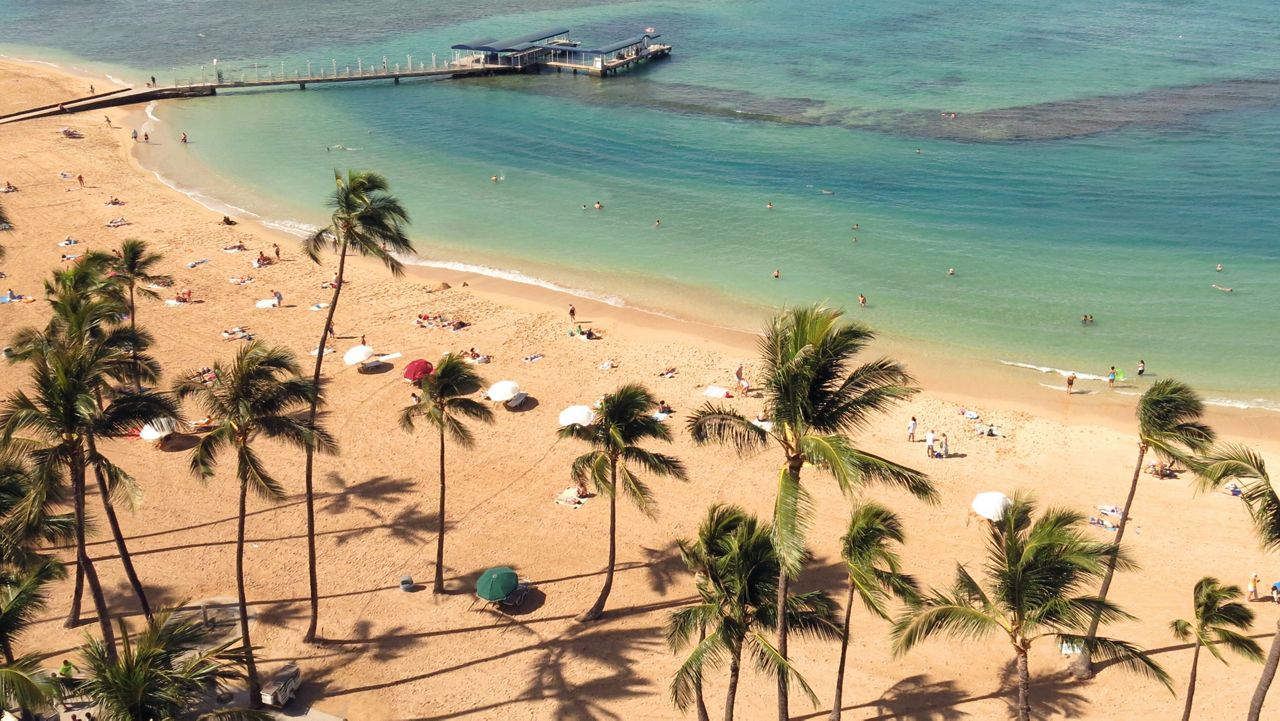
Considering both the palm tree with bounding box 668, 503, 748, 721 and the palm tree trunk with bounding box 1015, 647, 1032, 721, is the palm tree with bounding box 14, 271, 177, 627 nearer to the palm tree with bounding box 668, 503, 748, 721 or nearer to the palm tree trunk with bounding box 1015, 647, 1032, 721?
the palm tree with bounding box 668, 503, 748, 721

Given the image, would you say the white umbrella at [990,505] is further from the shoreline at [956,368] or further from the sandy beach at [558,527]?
the shoreline at [956,368]

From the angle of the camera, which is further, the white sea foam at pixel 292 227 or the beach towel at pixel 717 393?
the white sea foam at pixel 292 227

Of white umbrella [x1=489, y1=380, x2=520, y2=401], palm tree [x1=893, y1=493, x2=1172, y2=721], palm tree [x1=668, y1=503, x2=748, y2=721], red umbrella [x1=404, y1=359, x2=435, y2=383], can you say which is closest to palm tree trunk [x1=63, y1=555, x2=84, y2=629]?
red umbrella [x1=404, y1=359, x2=435, y2=383]

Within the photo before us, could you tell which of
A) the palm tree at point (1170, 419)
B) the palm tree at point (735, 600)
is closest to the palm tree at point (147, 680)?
the palm tree at point (735, 600)

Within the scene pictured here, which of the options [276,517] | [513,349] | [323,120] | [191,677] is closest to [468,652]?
[276,517]

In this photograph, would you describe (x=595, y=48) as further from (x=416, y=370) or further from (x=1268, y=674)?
(x=1268, y=674)

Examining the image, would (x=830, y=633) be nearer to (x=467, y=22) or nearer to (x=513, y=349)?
(x=513, y=349)
